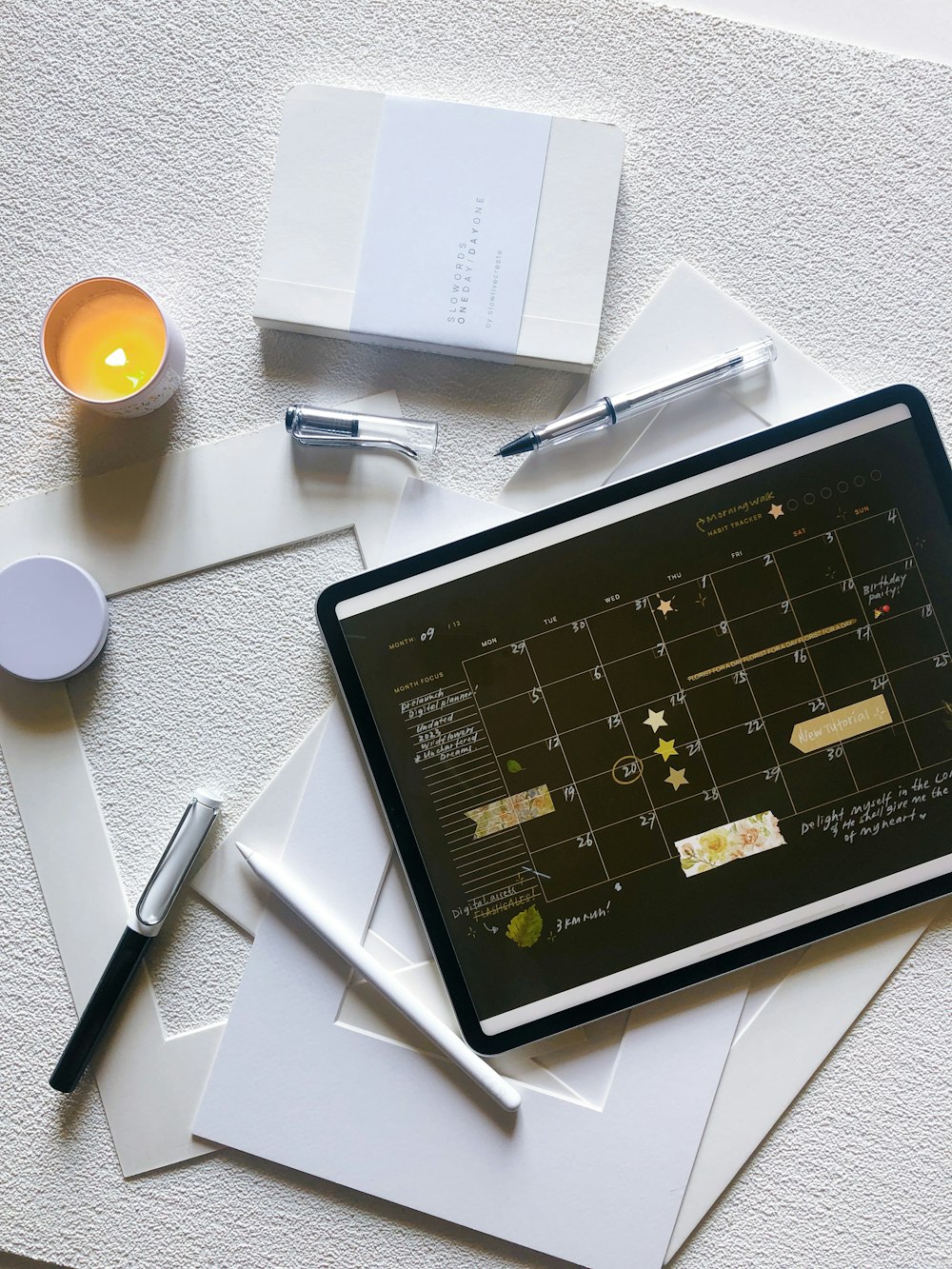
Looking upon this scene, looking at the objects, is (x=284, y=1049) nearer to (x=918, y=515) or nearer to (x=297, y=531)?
(x=297, y=531)

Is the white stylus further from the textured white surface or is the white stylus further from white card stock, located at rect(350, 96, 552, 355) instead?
white card stock, located at rect(350, 96, 552, 355)

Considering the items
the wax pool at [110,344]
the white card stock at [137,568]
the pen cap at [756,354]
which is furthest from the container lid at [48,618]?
the pen cap at [756,354]

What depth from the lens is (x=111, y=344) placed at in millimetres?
608

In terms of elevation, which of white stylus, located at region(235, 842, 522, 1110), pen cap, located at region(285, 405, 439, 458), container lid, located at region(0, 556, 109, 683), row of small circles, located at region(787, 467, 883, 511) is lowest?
white stylus, located at region(235, 842, 522, 1110)

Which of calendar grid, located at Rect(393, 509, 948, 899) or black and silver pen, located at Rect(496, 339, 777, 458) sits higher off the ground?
black and silver pen, located at Rect(496, 339, 777, 458)

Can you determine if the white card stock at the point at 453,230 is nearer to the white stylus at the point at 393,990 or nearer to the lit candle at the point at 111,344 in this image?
the lit candle at the point at 111,344

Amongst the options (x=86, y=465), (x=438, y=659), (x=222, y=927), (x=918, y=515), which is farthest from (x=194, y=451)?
(x=918, y=515)

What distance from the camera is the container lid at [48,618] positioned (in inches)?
24.4

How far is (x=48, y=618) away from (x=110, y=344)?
0.19m

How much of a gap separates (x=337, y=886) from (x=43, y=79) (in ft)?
2.00

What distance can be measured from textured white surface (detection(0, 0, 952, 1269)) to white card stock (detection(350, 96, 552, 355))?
0.03 meters

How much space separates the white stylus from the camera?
604 millimetres

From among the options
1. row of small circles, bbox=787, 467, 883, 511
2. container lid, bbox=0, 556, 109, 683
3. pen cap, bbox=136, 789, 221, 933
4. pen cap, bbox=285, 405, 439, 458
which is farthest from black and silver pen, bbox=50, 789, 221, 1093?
row of small circles, bbox=787, 467, 883, 511

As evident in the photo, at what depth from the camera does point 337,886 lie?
62cm
